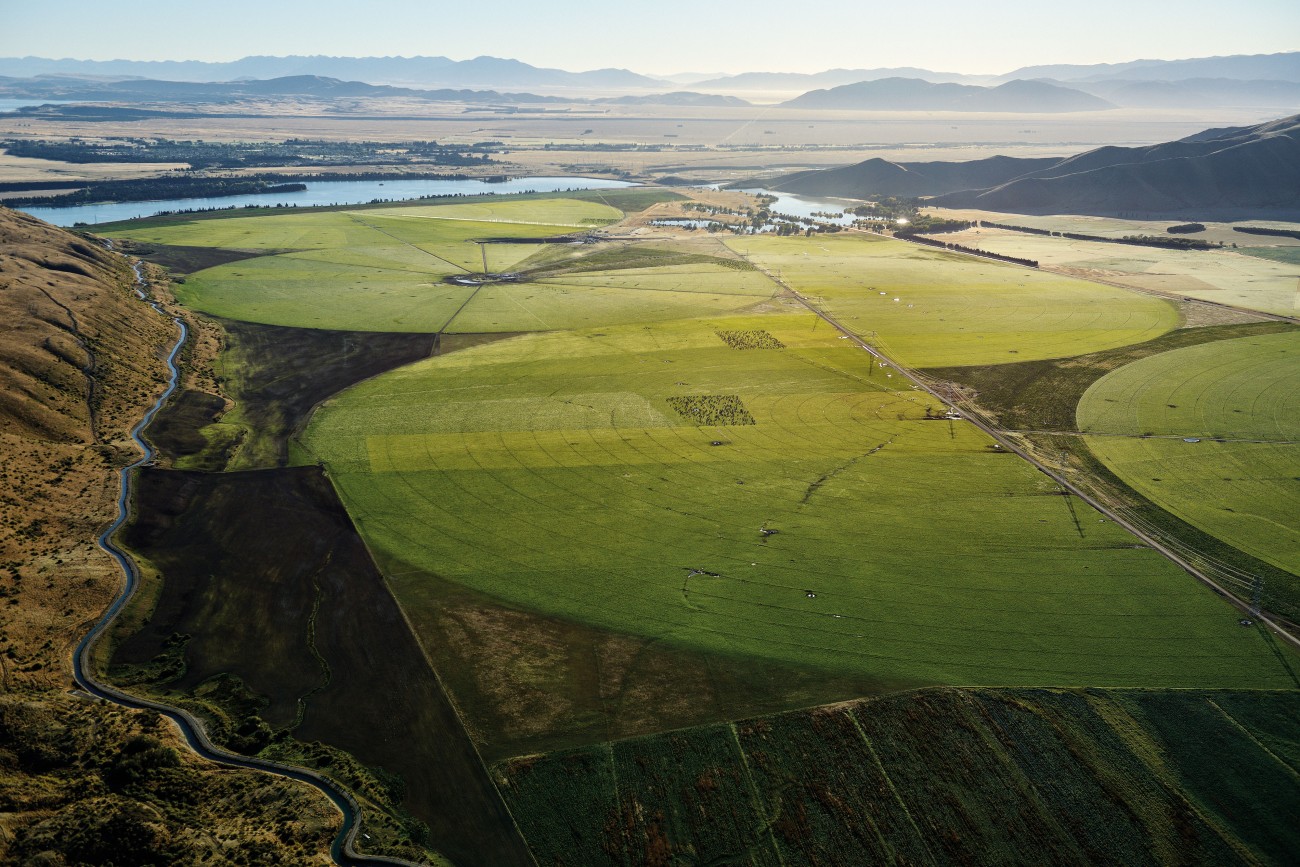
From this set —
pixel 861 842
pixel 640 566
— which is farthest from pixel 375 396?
pixel 861 842

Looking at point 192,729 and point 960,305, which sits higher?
point 960,305

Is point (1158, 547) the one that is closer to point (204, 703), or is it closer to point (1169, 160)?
point (204, 703)

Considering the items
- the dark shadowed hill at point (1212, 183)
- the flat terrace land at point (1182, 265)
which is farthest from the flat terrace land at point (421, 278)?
the dark shadowed hill at point (1212, 183)

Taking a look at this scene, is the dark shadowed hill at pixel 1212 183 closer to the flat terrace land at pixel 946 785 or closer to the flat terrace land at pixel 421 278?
the flat terrace land at pixel 421 278

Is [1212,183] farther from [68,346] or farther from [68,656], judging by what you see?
[68,656]

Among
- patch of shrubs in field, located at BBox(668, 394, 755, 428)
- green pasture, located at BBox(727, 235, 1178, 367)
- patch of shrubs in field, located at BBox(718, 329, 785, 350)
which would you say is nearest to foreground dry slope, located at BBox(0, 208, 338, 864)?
patch of shrubs in field, located at BBox(668, 394, 755, 428)

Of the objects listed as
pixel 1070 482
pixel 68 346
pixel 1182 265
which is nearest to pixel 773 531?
pixel 1070 482
